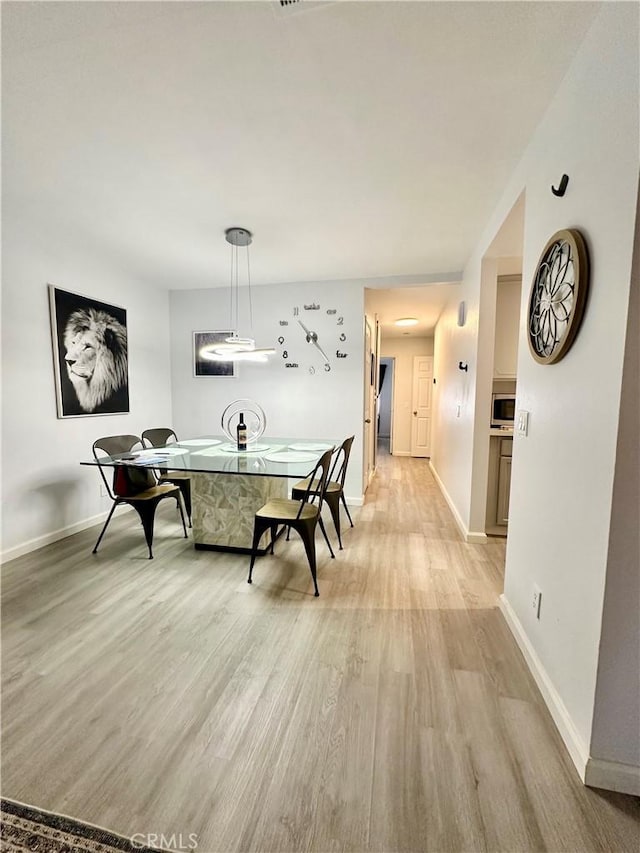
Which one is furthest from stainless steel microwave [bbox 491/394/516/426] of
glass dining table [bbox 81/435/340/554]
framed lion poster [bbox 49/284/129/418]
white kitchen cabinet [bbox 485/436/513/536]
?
framed lion poster [bbox 49/284/129/418]

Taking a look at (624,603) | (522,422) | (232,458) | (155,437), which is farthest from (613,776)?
(155,437)

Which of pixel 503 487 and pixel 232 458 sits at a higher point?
pixel 232 458

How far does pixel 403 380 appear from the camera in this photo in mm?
7395

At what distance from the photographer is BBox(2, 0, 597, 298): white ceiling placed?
1244mm

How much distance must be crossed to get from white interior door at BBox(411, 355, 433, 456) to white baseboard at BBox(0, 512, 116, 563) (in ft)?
18.7

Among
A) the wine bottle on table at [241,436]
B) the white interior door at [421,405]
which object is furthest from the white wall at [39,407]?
the white interior door at [421,405]

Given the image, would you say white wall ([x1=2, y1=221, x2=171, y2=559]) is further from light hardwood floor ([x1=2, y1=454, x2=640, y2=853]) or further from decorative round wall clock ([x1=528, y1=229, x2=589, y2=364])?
decorative round wall clock ([x1=528, y1=229, x2=589, y2=364])

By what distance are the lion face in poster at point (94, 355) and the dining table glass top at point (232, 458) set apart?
33.7 inches

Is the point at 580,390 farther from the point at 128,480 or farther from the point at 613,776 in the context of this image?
the point at 128,480

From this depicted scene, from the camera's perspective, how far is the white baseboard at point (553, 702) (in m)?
1.16

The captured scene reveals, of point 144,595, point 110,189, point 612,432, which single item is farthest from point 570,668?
point 110,189

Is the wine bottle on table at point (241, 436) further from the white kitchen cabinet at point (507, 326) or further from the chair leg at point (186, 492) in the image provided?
the white kitchen cabinet at point (507, 326)

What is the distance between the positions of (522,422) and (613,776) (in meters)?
1.35

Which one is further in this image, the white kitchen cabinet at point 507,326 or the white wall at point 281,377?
the white wall at point 281,377
